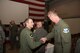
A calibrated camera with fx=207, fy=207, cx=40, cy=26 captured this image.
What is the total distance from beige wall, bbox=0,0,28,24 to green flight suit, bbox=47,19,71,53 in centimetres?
540

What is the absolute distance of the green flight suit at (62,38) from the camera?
4.21m

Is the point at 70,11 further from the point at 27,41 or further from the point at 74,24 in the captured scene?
the point at 27,41

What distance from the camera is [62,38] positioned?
166 inches

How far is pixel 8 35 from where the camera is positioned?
9.36 meters

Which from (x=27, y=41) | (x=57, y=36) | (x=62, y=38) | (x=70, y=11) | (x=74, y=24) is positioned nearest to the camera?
(x=27, y=41)

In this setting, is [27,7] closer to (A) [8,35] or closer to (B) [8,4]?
(B) [8,4]

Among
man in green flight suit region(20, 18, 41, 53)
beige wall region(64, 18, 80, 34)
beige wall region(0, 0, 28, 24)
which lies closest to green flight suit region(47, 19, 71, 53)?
man in green flight suit region(20, 18, 41, 53)

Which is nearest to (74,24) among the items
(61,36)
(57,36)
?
(57,36)

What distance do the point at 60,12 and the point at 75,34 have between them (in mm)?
1383

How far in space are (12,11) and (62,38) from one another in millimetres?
5867

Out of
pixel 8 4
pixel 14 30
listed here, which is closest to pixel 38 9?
pixel 8 4

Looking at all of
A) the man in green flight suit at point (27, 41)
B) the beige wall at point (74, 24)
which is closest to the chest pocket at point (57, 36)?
the man in green flight suit at point (27, 41)

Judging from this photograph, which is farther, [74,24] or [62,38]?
[74,24]

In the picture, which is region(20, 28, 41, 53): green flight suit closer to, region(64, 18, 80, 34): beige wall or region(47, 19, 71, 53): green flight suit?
region(47, 19, 71, 53): green flight suit
